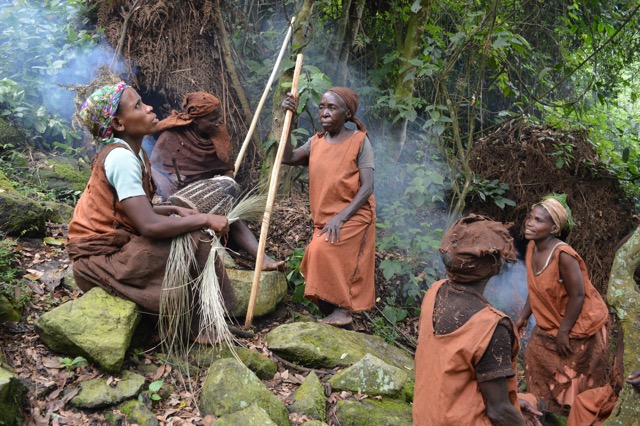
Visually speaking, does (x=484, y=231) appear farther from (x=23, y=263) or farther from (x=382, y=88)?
(x=382, y=88)

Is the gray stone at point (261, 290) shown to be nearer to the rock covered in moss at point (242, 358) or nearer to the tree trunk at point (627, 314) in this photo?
the rock covered in moss at point (242, 358)

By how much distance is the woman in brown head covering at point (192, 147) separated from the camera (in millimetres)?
5754

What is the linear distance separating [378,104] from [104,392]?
451cm

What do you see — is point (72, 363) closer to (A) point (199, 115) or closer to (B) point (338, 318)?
(B) point (338, 318)

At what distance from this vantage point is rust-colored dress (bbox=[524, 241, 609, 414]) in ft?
13.8

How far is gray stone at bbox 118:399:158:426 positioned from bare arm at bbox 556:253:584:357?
115 inches

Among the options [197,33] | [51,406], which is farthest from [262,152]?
[51,406]

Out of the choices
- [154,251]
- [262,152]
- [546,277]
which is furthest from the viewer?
[262,152]

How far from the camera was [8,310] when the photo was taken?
367cm

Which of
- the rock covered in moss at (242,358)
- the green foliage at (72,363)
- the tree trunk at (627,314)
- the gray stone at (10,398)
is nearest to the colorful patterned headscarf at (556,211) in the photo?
the tree trunk at (627,314)

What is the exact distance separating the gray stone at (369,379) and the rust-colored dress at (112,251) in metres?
1.32

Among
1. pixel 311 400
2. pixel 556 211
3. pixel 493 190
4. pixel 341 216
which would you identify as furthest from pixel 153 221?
pixel 493 190

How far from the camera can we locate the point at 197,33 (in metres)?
6.95

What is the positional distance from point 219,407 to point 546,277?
2.52m
